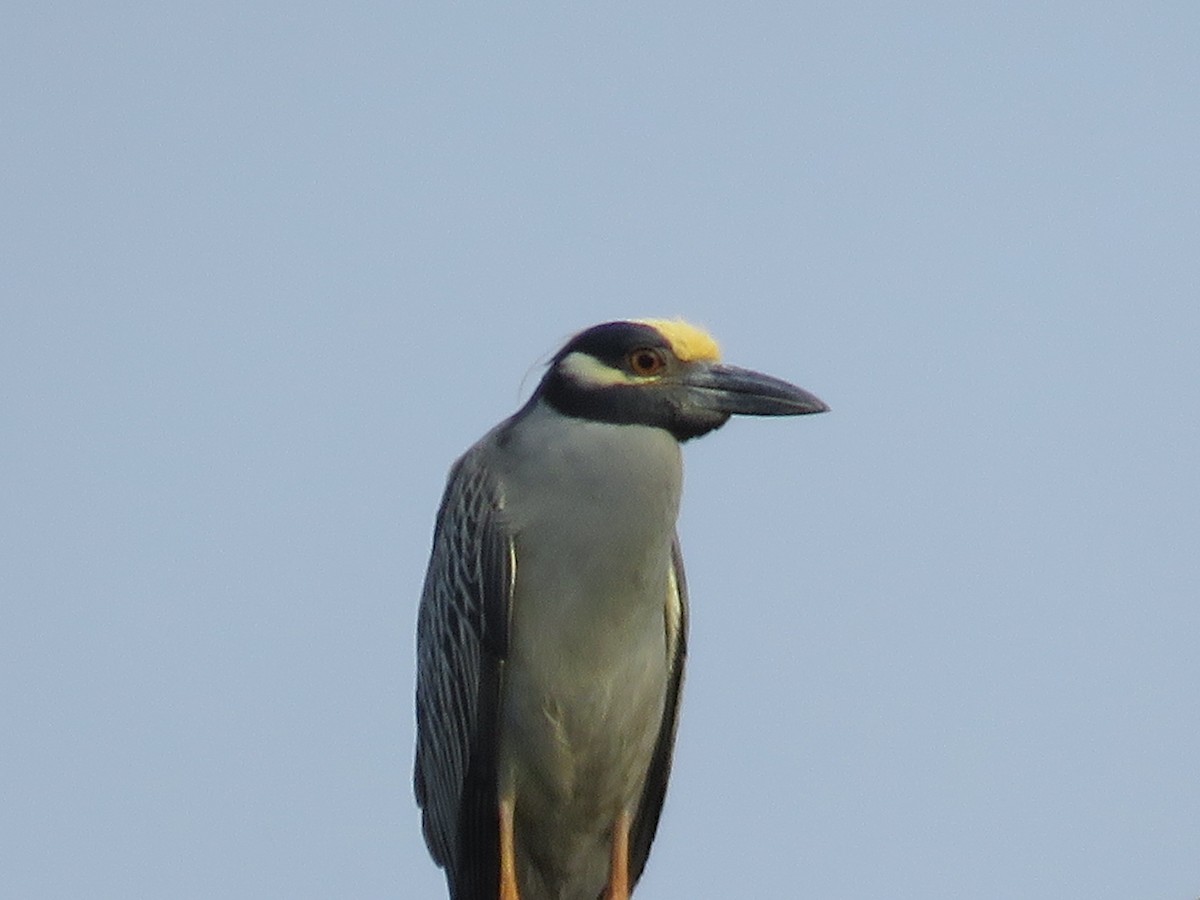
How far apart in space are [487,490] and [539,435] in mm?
301

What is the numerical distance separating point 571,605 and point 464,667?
0.55 meters

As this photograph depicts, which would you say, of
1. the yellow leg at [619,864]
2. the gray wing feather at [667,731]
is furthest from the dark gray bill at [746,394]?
the yellow leg at [619,864]

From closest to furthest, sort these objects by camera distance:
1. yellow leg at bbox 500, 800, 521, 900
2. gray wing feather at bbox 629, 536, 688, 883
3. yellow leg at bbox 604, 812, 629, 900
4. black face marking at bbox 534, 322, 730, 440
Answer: yellow leg at bbox 500, 800, 521, 900 → black face marking at bbox 534, 322, 730, 440 → yellow leg at bbox 604, 812, 629, 900 → gray wing feather at bbox 629, 536, 688, 883

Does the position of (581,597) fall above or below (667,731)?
above

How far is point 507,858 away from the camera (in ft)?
24.5

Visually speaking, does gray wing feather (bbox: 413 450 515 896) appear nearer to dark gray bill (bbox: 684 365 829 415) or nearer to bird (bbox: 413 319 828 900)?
bird (bbox: 413 319 828 900)

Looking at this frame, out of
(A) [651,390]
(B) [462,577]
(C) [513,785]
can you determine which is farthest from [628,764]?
(A) [651,390]

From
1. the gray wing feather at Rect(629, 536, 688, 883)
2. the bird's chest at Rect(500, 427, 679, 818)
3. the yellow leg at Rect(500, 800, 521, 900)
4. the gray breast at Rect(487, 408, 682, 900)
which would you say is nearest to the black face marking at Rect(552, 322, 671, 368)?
the gray breast at Rect(487, 408, 682, 900)

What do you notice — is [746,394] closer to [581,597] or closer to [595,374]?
[595,374]

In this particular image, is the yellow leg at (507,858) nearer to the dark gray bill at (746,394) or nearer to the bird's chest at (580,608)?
the bird's chest at (580,608)

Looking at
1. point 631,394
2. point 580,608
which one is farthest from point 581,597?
point 631,394

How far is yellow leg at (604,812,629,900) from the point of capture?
7.73 m

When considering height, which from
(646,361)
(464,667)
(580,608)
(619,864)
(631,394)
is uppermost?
(646,361)

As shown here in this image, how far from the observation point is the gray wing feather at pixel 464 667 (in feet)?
24.6
